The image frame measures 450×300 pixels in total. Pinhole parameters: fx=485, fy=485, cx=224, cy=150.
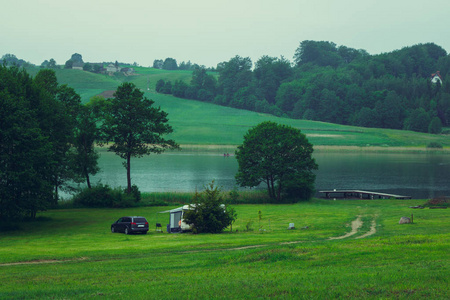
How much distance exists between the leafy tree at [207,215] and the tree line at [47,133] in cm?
1268

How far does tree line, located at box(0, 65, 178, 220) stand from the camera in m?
36.7

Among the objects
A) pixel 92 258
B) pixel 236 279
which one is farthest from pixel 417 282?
pixel 92 258

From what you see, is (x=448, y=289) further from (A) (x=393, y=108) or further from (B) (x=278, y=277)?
(A) (x=393, y=108)

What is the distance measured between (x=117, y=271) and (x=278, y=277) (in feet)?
20.1

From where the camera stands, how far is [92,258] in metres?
21.4

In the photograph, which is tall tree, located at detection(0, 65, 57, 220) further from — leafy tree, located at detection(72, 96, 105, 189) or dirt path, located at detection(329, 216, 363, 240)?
dirt path, located at detection(329, 216, 363, 240)

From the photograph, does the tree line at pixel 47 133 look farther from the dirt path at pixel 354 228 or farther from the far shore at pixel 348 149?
the far shore at pixel 348 149

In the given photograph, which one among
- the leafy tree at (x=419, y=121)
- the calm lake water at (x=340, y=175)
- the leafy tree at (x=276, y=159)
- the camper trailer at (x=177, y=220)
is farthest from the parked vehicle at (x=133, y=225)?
the leafy tree at (x=419, y=121)

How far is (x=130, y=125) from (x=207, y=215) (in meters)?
27.5

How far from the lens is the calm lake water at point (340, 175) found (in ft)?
246

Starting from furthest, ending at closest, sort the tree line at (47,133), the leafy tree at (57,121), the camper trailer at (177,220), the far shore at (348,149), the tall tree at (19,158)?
the far shore at (348,149) < the leafy tree at (57,121) < the tree line at (47,133) < the tall tree at (19,158) < the camper trailer at (177,220)

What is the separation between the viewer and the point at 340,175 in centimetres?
9412

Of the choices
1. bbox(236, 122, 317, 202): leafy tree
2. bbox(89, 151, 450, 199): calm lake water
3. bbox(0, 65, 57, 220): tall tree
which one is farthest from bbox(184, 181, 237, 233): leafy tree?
bbox(89, 151, 450, 199): calm lake water

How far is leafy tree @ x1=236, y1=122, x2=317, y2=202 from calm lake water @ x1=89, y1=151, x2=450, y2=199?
10491mm
